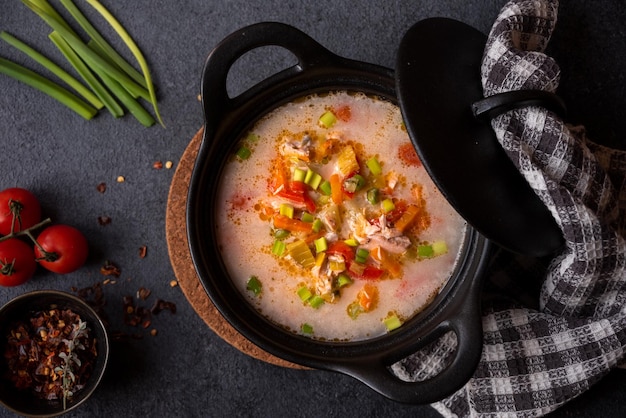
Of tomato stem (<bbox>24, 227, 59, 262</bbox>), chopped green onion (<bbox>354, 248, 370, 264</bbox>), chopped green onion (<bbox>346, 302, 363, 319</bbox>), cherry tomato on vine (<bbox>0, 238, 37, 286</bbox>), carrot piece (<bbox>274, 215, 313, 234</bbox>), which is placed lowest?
cherry tomato on vine (<bbox>0, 238, 37, 286</bbox>)

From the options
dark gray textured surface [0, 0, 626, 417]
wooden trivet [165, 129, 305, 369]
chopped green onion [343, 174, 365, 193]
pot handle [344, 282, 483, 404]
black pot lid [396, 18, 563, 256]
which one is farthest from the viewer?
dark gray textured surface [0, 0, 626, 417]

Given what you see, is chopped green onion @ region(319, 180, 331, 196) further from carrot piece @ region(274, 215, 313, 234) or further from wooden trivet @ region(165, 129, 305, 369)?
wooden trivet @ region(165, 129, 305, 369)

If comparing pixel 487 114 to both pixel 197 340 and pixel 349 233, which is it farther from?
pixel 197 340

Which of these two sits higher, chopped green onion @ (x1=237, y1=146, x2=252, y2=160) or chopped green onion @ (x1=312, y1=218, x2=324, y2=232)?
chopped green onion @ (x1=237, y1=146, x2=252, y2=160)

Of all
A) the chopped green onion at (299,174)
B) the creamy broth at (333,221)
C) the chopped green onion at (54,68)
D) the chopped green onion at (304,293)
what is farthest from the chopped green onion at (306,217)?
the chopped green onion at (54,68)

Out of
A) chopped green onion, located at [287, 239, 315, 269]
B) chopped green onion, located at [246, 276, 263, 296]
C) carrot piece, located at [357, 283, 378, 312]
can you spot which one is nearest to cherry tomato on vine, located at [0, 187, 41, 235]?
chopped green onion, located at [246, 276, 263, 296]

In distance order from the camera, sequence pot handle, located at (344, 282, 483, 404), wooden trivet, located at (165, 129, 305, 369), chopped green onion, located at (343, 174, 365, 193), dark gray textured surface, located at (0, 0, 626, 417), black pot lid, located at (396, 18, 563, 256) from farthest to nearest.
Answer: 1. dark gray textured surface, located at (0, 0, 626, 417)
2. wooden trivet, located at (165, 129, 305, 369)
3. chopped green onion, located at (343, 174, 365, 193)
4. pot handle, located at (344, 282, 483, 404)
5. black pot lid, located at (396, 18, 563, 256)

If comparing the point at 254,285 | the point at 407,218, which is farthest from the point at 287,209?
the point at 407,218
